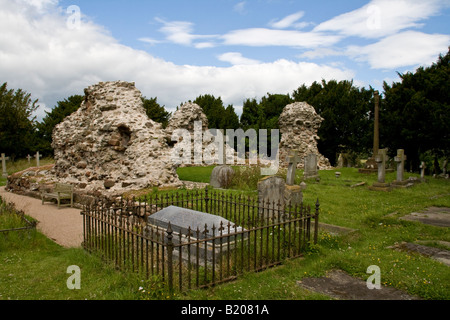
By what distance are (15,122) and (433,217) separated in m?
28.1

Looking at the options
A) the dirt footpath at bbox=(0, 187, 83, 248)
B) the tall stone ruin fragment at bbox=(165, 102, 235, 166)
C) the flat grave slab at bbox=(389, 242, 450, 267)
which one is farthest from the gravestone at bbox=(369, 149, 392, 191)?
the tall stone ruin fragment at bbox=(165, 102, 235, 166)

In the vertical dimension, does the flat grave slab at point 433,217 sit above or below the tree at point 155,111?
below

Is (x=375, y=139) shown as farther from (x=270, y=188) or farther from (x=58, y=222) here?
(x=58, y=222)

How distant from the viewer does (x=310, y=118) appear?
86.0 feet

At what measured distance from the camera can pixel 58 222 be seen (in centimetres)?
915

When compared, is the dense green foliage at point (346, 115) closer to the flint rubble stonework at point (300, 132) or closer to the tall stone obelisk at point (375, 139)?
the tall stone obelisk at point (375, 139)

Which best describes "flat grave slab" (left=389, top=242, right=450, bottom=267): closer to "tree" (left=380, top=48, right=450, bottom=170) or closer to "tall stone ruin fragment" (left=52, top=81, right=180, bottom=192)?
"tall stone ruin fragment" (left=52, top=81, right=180, bottom=192)

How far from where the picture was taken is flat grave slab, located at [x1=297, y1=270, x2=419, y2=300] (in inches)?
174

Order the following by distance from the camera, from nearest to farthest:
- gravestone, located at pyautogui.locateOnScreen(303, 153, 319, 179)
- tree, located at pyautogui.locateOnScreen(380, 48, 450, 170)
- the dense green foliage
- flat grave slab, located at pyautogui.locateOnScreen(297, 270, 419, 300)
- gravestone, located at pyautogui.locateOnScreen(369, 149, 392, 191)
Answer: flat grave slab, located at pyautogui.locateOnScreen(297, 270, 419, 300)
gravestone, located at pyautogui.locateOnScreen(369, 149, 392, 191)
gravestone, located at pyautogui.locateOnScreen(303, 153, 319, 179)
tree, located at pyautogui.locateOnScreen(380, 48, 450, 170)
the dense green foliage

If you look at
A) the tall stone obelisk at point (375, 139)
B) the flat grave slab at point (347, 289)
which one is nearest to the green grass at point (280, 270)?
the flat grave slab at point (347, 289)

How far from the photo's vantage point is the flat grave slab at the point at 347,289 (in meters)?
4.43

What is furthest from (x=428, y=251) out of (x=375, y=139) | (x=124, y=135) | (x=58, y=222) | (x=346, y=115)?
(x=346, y=115)

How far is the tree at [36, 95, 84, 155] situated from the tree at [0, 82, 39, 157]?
63.9 inches

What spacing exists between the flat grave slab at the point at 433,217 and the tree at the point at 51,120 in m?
29.1
